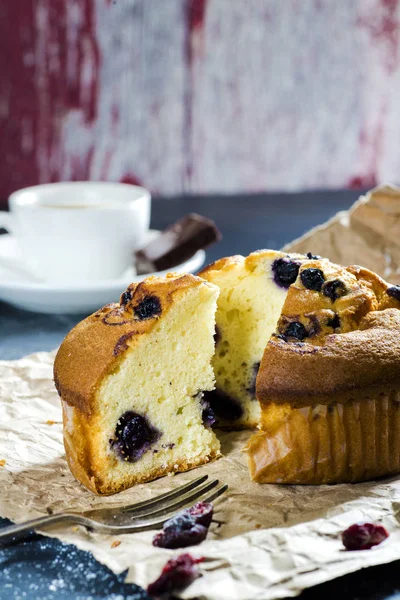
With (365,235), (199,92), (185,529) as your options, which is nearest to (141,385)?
(185,529)

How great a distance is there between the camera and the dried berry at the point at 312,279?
268 centimetres

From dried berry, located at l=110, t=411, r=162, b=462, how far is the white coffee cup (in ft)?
5.10

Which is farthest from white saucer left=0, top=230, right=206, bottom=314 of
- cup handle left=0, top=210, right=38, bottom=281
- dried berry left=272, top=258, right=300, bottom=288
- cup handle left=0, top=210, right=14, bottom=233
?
dried berry left=272, top=258, right=300, bottom=288

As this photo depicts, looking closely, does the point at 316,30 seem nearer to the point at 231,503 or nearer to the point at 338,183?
the point at 338,183

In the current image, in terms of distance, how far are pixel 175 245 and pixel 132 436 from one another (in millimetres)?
1678

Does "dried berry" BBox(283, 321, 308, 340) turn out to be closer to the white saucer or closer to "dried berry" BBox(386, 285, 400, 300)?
"dried berry" BBox(386, 285, 400, 300)

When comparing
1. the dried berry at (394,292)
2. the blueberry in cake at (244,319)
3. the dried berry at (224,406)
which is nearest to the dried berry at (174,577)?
the blueberry in cake at (244,319)

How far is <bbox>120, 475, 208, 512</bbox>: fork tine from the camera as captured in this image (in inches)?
92.5

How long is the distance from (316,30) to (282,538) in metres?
4.55

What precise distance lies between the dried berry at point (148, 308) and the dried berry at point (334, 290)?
51 centimetres

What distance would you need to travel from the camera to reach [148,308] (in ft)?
8.66

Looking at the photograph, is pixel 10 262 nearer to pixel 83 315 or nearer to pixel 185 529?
pixel 83 315

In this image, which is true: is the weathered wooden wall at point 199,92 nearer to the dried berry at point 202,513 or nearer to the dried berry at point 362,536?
the dried berry at point 202,513

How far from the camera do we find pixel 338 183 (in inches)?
256
